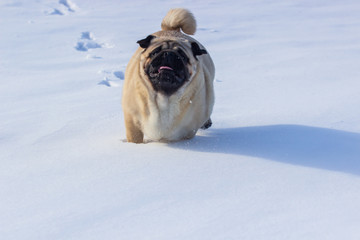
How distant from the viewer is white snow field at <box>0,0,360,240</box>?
92.0 inches

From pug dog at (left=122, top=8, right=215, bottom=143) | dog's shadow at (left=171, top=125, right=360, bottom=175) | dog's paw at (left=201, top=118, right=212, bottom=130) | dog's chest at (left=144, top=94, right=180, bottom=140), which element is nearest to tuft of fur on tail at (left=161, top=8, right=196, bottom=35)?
pug dog at (left=122, top=8, right=215, bottom=143)

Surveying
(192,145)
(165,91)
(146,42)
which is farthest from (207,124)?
(146,42)

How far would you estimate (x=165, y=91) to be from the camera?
366 centimetres

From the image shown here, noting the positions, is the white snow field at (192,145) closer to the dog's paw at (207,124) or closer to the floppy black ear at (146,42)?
the dog's paw at (207,124)

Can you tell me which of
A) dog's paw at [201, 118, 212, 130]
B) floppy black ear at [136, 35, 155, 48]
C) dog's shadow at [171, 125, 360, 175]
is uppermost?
floppy black ear at [136, 35, 155, 48]

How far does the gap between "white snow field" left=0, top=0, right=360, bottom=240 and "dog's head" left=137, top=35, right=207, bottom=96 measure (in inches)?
17.3

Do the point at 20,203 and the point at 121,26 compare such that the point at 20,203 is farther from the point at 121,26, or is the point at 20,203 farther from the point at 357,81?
the point at 121,26

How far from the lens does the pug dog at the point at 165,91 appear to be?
3.57 meters

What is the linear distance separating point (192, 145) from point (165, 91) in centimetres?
43

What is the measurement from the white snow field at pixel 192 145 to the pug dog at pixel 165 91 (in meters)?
0.15

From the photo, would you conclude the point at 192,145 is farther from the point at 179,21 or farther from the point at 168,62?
the point at 179,21

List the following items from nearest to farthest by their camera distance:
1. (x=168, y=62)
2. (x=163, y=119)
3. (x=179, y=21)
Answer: (x=168, y=62), (x=163, y=119), (x=179, y=21)

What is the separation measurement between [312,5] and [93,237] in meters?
9.06

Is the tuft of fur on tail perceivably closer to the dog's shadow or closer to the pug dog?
the pug dog
